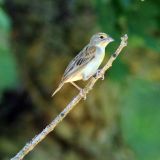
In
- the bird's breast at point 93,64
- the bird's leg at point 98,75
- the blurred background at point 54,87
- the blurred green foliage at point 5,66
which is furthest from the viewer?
the blurred background at point 54,87

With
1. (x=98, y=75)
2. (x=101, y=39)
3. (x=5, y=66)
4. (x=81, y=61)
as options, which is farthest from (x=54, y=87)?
(x=98, y=75)

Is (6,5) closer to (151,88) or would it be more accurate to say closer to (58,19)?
(58,19)

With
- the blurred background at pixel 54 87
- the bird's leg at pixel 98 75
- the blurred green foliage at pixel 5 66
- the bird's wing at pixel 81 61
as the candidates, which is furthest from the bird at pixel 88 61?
the blurred background at pixel 54 87

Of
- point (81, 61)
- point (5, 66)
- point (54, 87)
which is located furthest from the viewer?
point (54, 87)

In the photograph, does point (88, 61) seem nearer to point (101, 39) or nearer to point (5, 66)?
point (101, 39)

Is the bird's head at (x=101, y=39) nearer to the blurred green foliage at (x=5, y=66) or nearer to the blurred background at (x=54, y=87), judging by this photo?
the blurred green foliage at (x=5, y=66)

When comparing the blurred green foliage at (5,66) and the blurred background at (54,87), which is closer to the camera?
the blurred green foliage at (5,66)

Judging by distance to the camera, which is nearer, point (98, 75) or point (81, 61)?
point (98, 75)

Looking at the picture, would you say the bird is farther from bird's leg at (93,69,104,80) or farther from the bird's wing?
bird's leg at (93,69,104,80)

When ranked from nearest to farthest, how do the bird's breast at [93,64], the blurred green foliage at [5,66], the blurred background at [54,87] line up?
1. the bird's breast at [93,64]
2. the blurred green foliage at [5,66]
3. the blurred background at [54,87]

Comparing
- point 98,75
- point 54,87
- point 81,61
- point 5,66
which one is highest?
point 98,75
